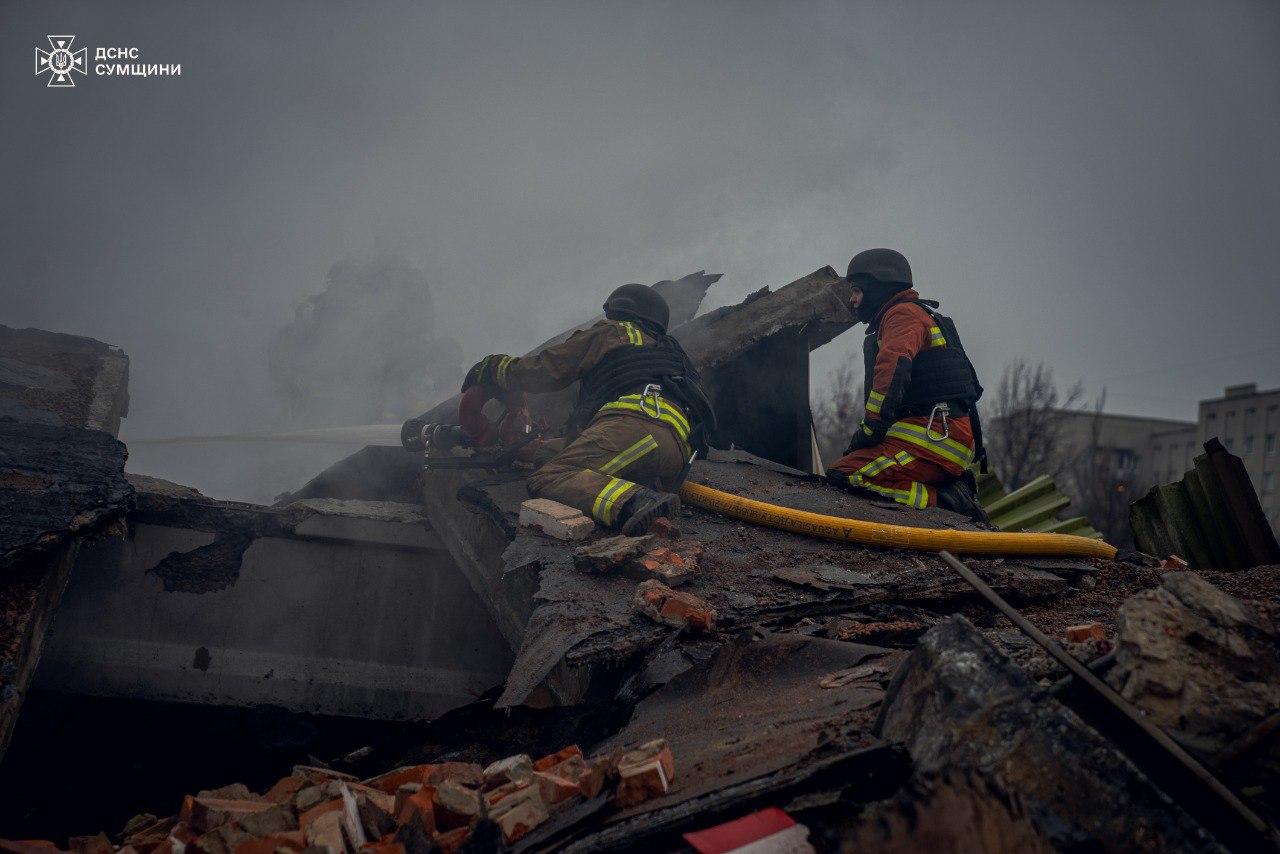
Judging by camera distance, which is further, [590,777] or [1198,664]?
[590,777]

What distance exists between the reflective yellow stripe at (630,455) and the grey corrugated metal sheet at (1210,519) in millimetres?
3420

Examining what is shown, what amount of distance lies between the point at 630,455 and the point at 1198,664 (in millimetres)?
2995

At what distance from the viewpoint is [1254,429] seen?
39.2 meters

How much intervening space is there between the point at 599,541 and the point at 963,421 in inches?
112

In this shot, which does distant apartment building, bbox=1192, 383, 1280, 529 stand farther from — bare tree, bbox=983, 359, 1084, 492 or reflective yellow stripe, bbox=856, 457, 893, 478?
reflective yellow stripe, bbox=856, 457, 893, 478

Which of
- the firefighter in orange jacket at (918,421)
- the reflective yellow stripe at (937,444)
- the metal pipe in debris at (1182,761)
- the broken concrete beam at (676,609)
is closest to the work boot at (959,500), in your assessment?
the firefighter in orange jacket at (918,421)

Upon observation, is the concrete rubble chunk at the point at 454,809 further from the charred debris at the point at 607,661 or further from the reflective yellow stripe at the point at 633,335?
the reflective yellow stripe at the point at 633,335

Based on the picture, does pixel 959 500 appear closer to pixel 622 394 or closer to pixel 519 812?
pixel 622 394

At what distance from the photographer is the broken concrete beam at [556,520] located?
3.52 metres

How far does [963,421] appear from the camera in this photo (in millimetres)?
4918

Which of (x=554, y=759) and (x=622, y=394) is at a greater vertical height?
(x=622, y=394)

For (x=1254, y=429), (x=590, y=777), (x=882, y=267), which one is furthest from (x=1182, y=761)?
(x=1254, y=429)

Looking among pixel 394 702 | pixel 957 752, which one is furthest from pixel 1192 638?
pixel 394 702

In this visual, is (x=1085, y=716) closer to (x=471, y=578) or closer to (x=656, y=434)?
(x=656, y=434)
